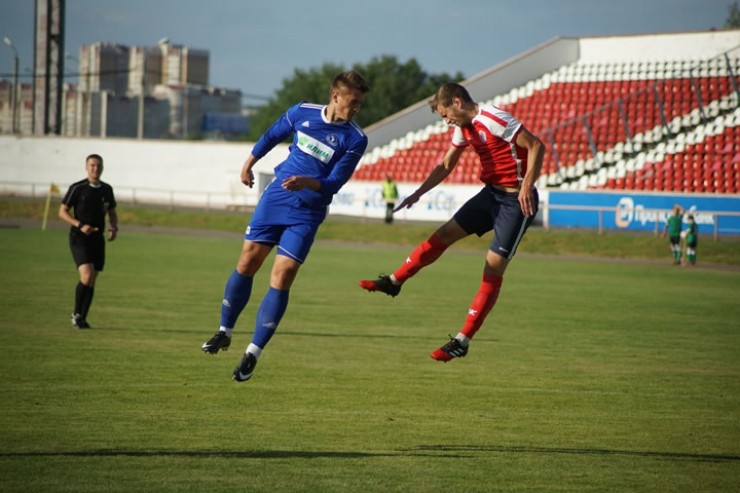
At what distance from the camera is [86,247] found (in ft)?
55.5

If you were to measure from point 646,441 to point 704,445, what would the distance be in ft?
1.64

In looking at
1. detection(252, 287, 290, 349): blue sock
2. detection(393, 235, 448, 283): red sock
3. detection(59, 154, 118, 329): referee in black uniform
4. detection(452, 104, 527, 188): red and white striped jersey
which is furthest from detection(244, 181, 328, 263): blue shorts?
detection(59, 154, 118, 329): referee in black uniform

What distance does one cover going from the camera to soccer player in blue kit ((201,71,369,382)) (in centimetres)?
959

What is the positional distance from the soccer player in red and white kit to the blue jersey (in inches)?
36.5

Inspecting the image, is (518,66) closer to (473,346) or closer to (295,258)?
(473,346)

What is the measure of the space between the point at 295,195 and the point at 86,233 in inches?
308

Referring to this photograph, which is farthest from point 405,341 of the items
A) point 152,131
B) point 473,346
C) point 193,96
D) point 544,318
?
point 193,96

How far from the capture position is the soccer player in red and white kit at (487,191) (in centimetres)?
1005

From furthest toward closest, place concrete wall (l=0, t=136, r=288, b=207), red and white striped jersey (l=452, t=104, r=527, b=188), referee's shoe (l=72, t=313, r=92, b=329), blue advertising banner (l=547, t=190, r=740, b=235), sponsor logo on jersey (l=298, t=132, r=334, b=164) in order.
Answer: concrete wall (l=0, t=136, r=288, b=207) → blue advertising banner (l=547, t=190, r=740, b=235) → referee's shoe (l=72, t=313, r=92, b=329) → red and white striped jersey (l=452, t=104, r=527, b=188) → sponsor logo on jersey (l=298, t=132, r=334, b=164)

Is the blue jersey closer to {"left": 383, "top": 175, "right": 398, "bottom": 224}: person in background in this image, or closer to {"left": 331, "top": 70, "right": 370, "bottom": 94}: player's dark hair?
{"left": 331, "top": 70, "right": 370, "bottom": 94}: player's dark hair

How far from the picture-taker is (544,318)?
2031 centimetres

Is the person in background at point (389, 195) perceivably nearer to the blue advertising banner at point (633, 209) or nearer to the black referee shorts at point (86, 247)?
the blue advertising banner at point (633, 209)

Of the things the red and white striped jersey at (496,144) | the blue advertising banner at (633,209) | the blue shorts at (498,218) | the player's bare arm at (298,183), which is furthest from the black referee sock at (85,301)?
the blue advertising banner at (633,209)

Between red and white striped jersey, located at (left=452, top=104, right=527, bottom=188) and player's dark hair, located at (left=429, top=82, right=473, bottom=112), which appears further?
red and white striped jersey, located at (left=452, top=104, right=527, bottom=188)
